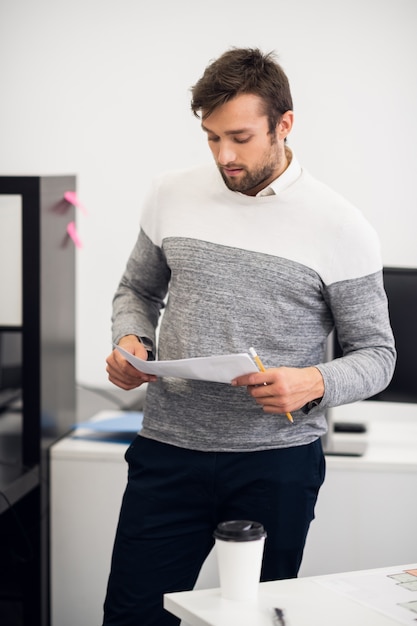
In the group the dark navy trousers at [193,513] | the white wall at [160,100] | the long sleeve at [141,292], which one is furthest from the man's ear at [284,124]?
the white wall at [160,100]

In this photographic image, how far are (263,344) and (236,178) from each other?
0.31 metres

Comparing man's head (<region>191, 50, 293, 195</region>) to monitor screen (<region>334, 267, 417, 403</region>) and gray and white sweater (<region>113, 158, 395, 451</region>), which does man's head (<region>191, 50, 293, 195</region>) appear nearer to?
gray and white sweater (<region>113, 158, 395, 451</region>)

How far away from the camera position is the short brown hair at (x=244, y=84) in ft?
5.25

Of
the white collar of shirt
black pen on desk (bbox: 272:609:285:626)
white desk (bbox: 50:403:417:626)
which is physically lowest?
white desk (bbox: 50:403:417:626)

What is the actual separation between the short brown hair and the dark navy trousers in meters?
0.63

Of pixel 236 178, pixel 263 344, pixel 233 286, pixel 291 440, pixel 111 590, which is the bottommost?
pixel 111 590

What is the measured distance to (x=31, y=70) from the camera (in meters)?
3.01

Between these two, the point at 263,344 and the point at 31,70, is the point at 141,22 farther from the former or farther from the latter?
the point at 263,344

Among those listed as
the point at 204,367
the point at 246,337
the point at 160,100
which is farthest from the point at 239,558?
the point at 160,100

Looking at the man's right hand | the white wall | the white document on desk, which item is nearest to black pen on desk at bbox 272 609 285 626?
the white document on desk

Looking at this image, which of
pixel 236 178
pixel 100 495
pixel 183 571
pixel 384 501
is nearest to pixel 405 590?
pixel 183 571

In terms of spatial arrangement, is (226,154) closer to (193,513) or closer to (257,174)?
(257,174)

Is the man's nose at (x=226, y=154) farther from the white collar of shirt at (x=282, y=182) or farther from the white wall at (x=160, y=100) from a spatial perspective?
the white wall at (x=160, y=100)

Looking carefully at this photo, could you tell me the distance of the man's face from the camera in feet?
5.24
